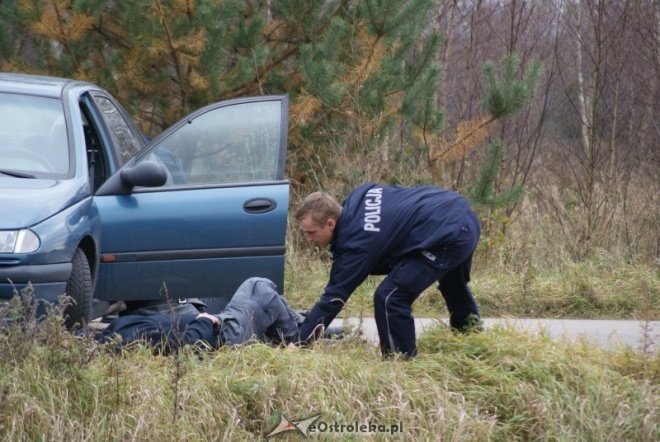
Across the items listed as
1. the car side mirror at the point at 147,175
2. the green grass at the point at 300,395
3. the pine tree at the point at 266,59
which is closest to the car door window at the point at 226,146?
the car side mirror at the point at 147,175

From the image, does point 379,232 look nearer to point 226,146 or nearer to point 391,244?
point 391,244

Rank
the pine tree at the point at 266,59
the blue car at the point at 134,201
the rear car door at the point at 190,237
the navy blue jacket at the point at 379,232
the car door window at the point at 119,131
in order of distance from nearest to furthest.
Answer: the navy blue jacket at the point at 379,232
the blue car at the point at 134,201
the rear car door at the point at 190,237
the car door window at the point at 119,131
the pine tree at the point at 266,59

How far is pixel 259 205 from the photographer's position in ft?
20.9

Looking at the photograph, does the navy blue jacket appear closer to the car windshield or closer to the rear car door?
the rear car door

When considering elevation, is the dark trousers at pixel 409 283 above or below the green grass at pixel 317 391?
above

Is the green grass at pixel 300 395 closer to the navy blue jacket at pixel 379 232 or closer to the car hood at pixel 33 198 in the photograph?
the navy blue jacket at pixel 379 232

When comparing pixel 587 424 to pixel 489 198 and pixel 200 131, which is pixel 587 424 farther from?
pixel 489 198

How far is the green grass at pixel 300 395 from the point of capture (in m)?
4.69

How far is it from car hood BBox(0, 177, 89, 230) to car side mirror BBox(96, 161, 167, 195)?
171 mm

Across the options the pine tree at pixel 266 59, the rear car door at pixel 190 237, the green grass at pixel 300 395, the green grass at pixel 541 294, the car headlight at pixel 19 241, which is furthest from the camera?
the pine tree at pixel 266 59

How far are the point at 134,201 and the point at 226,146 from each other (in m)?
0.77

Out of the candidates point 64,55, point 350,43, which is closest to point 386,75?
point 350,43

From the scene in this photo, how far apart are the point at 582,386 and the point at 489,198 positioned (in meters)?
4.57

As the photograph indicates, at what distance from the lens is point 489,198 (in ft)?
31.5
